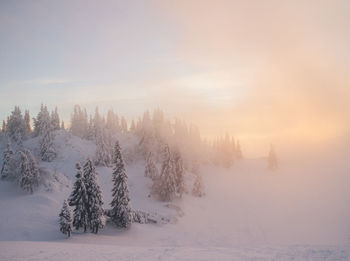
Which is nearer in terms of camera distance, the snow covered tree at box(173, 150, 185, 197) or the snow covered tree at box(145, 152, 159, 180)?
the snow covered tree at box(173, 150, 185, 197)

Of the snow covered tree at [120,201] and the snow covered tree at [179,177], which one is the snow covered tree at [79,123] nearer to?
the snow covered tree at [179,177]

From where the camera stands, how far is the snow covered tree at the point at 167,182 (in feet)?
165

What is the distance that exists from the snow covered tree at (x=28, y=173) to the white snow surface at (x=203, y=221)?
154cm

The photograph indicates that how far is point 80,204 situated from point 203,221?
25.7 metres

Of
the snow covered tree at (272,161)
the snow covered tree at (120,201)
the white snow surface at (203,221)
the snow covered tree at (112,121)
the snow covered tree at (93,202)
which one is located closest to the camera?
the white snow surface at (203,221)

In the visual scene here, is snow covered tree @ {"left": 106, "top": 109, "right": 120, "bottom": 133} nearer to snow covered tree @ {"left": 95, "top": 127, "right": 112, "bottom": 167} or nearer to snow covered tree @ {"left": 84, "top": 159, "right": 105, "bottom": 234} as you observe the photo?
snow covered tree @ {"left": 95, "top": 127, "right": 112, "bottom": 167}

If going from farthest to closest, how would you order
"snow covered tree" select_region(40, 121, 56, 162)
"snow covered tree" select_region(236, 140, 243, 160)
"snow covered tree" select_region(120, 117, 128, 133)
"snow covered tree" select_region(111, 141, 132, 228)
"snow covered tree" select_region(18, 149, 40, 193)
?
1. "snow covered tree" select_region(120, 117, 128, 133)
2. "snow covered tree" select_region(236, 140, 243, 160)
3. "snow covered tree" select_region(40, 121, 56, 162)
4. "snow covered tree" select_region(18, 149, 40, 193)
5. "snow covered tree" select_region(111, 141, 132, 228)

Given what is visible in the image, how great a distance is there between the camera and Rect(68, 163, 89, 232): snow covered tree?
28.7 metres

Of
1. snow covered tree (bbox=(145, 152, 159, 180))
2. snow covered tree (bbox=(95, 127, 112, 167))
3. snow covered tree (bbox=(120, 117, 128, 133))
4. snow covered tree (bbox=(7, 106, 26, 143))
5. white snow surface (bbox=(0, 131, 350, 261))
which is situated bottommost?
white snow surface (bbox=(0, 131, 350, 261))

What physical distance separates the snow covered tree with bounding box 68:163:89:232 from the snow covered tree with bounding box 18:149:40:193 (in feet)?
59.7

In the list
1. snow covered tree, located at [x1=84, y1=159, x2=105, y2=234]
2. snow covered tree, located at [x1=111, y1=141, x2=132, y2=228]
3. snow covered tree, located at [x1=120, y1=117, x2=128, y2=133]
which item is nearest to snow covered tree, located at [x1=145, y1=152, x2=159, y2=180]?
snow covered tree, located at [x1=111, y1=141, x2=132, y2=228]

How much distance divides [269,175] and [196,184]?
1895 inches

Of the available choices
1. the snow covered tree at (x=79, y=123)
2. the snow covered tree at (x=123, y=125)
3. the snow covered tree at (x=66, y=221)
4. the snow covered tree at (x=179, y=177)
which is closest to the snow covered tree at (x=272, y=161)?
the snow covered tree at (x=179, y=177)

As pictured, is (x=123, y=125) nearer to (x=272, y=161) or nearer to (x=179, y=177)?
(x=272, y=161)
